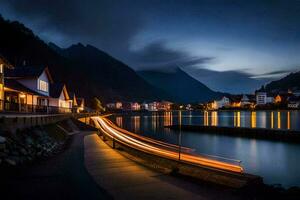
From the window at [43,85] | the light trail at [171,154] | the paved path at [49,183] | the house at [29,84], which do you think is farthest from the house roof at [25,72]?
the paved path at [49,183]

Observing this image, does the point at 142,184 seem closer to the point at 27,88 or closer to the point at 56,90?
the point at 27,88

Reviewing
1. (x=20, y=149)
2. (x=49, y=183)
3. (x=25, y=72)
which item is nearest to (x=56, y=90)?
(x=25, y=72)

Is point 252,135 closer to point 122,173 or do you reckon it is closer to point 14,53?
point 122,173

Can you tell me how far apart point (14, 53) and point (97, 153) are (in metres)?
101

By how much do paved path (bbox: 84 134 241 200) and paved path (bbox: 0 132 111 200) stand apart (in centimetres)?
54

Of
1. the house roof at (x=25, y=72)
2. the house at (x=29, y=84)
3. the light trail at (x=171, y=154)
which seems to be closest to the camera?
the light trail at (x=171, y=154)

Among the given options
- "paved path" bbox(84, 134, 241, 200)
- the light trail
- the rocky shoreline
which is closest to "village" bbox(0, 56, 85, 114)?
the rocky shoreline

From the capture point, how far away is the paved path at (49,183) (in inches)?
374

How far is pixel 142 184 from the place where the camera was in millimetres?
11180

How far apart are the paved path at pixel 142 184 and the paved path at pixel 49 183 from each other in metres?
0.54

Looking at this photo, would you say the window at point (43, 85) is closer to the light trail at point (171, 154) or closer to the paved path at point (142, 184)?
the light trail at point (171, 154)

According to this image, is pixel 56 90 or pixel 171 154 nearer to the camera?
pixel 171 154

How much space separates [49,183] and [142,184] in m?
3.95

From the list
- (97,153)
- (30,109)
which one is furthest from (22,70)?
(97,153)
